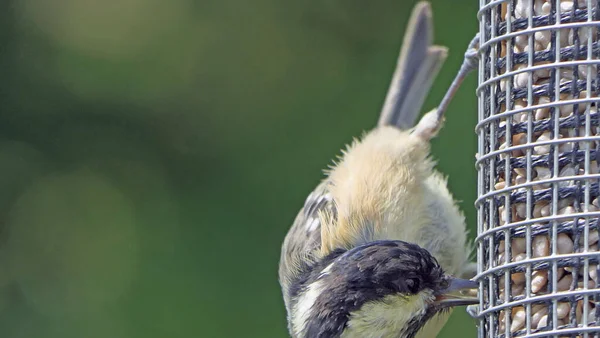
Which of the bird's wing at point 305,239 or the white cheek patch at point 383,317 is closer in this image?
the white cheek patch at point 383,317

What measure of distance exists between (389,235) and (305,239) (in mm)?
425

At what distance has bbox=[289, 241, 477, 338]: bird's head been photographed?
11.3ft

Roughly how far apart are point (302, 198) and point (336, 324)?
2.02 metres

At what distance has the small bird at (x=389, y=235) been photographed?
347 centimetres

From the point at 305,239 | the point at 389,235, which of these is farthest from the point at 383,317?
the point at 305,239

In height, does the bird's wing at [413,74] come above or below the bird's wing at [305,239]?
above

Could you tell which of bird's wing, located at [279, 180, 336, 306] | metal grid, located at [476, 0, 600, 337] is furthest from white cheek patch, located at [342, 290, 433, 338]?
bird's wing, located at [279, 180, 336, 306]

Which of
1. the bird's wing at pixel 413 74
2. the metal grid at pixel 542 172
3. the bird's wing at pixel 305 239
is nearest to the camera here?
the metal grid at pixel 542 172

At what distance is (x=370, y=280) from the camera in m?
3.47

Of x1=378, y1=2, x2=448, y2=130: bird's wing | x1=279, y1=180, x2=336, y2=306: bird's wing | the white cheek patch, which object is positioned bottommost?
the white cheek patch

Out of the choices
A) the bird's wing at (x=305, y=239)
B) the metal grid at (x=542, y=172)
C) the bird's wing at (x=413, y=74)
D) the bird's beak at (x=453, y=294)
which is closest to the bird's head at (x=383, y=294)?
the bird's beak at (x=453, y=294)

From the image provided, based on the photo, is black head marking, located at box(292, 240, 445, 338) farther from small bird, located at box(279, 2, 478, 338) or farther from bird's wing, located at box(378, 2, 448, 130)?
bird's wing, located at box(378, 2, 448, 130)

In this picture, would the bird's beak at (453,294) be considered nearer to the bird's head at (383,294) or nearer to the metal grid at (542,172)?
the bird's head at (383,294)

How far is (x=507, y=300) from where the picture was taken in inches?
124
